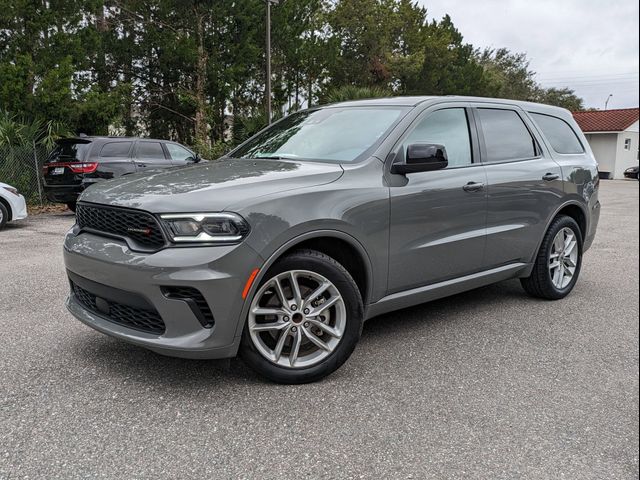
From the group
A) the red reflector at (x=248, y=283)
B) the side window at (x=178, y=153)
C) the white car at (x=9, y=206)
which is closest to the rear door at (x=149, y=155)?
the side window at (x=178, y=153)

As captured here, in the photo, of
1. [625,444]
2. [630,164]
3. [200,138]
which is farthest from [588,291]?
[630,164]

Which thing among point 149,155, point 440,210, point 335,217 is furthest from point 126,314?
point 149,155

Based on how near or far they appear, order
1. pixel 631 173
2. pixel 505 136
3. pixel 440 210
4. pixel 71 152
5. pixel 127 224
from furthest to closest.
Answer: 1. pixel 631 173
2. pixel 71 152
3. pixel 505 136
4. pixel 440 210
5. pixel 127 224

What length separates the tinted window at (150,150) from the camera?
12.3 meters

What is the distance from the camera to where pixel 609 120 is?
39562mm

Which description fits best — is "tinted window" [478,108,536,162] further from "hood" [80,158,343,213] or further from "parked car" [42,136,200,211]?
"parked car" [42,136,200,211]

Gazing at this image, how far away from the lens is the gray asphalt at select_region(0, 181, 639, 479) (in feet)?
8.17

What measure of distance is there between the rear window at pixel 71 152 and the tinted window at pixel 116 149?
329 millimetres

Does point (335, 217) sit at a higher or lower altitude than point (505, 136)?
lower

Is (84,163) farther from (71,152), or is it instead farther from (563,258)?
(563,258)

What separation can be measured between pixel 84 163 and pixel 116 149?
816 mm

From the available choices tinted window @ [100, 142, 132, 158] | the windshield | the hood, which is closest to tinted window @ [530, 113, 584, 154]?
the windshield

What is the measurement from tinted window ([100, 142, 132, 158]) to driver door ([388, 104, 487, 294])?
9103 millimetres

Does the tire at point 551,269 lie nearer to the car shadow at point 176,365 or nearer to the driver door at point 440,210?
the driver door at point 440,210
